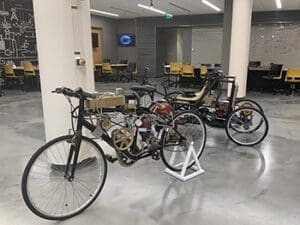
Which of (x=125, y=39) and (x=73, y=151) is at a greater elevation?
(x=125, y=39)

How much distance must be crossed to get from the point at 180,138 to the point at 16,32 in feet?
28.6

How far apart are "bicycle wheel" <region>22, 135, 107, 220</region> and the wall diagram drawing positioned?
25.8ft

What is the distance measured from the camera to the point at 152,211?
236 cm

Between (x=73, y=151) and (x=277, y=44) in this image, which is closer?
(x=73, y=151)

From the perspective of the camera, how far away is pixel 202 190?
8.92 feet

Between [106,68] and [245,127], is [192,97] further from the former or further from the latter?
[106,68]

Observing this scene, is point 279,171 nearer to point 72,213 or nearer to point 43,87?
point 72,213

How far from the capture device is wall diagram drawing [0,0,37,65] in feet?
30.2

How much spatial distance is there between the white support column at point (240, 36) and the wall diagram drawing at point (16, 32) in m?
7.11

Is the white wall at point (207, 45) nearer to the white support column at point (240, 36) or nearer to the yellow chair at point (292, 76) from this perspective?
the yellow chair at point (292, 76)

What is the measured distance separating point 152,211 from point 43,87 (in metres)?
1.62

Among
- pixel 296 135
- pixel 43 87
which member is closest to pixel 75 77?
pixel 43 87

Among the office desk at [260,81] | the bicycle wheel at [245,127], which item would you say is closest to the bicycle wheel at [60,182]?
the bicycle wheel at [245,127]

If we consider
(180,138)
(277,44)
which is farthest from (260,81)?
(180,138)
